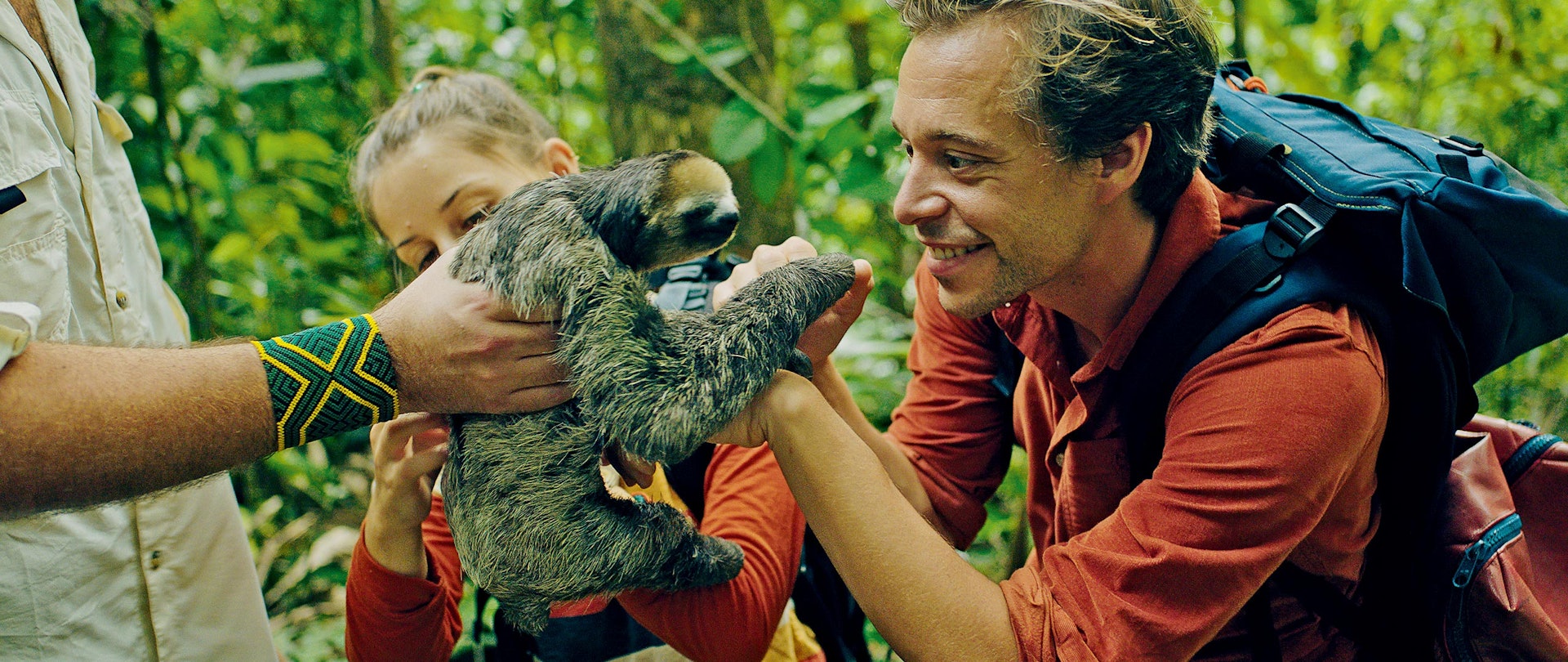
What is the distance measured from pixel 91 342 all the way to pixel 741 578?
4.85ft

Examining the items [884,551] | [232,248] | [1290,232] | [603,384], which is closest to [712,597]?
[884,551]

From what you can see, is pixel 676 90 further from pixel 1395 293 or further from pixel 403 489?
pixel 1395 293

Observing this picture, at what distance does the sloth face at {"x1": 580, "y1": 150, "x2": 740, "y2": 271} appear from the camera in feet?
6.25

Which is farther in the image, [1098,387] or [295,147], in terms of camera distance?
[295,147]

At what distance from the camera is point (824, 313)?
2.02m

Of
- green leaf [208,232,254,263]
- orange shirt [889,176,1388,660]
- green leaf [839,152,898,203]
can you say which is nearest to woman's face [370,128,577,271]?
green leaf [839,152,898,203]

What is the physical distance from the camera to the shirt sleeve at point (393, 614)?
198 cm

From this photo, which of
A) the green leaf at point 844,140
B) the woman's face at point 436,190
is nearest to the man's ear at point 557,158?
the woman's face at point 436,190

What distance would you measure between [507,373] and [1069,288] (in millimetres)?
1251

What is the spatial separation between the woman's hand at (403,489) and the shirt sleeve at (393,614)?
0.03 meters

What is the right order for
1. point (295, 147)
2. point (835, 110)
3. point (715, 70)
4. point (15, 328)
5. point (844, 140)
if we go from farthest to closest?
point (295, 147) → point (715, 70) → point (844, 140) → point (835, 110) → point (15, 328)

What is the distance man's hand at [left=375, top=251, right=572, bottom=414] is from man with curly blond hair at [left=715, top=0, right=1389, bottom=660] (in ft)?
1.34

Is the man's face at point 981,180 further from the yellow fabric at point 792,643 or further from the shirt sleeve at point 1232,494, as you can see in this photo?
the yellow fabric at point 792,643

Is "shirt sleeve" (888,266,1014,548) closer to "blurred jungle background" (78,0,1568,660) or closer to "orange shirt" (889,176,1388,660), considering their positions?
"orange shirt" (889,176,1388,660)
